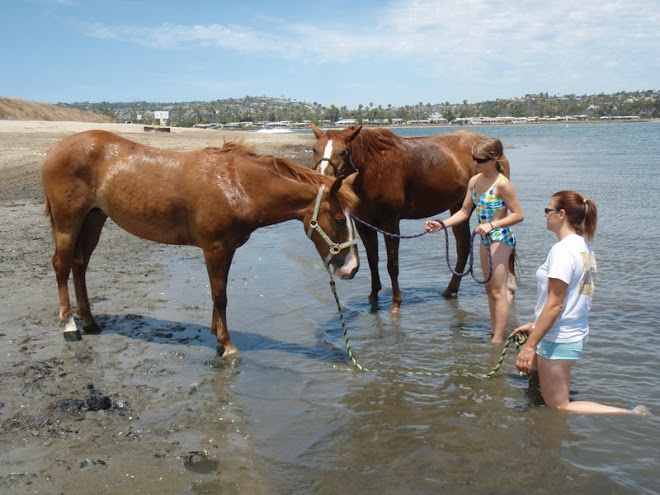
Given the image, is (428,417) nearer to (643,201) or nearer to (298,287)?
(298,287)

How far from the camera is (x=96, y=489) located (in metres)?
3.50

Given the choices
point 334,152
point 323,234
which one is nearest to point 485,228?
point 323,234

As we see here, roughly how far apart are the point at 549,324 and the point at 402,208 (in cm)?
370

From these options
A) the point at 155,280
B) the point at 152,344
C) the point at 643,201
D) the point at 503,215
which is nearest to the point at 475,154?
the point at 503,215

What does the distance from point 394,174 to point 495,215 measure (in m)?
1.91

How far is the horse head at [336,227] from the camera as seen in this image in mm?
5465

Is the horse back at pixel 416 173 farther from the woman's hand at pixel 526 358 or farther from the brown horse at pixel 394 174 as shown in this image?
the woman's hand at pixel 526 358

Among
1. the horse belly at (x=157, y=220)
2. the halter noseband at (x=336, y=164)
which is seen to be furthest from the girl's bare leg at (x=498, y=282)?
the horse belly at (x=157, y=220)

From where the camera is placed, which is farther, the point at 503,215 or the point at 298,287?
the point at 298,287

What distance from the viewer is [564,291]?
4.08 meters

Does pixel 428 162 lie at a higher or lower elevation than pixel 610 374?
higher

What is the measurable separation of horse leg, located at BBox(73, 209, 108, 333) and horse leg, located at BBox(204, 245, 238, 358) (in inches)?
63.8

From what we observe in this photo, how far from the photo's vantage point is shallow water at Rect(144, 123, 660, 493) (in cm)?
382

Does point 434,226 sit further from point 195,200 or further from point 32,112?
point 32,112
